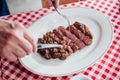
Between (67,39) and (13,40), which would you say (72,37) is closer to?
(67,39)

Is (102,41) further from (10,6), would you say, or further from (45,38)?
(10,6)

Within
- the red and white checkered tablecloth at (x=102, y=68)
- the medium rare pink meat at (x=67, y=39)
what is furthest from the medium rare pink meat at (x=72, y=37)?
the red and white checkered tablecloth at (x=102, y=68)

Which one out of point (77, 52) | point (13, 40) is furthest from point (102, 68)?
point (13, 40)

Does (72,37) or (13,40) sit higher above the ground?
(13,40)

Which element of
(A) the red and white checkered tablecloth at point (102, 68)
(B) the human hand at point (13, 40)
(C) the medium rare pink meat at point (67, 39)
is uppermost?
(B) the human hand at point (13, 40)

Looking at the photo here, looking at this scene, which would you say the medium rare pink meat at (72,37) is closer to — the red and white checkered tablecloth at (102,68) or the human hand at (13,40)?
the red and white checkered tablecloth at (102,68)

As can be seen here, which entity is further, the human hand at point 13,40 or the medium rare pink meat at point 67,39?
the medium rare pink meat at point 67,39
